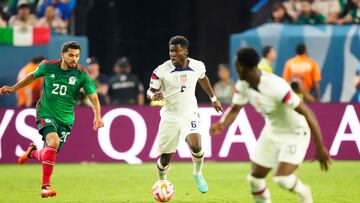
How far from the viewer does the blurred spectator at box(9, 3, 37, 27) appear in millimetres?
22375

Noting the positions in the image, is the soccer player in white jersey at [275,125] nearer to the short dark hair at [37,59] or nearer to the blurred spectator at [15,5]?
the short dark hair at [37,59]

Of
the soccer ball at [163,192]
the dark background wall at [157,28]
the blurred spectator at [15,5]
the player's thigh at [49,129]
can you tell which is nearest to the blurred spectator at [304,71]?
the dark background wall at [157,28]

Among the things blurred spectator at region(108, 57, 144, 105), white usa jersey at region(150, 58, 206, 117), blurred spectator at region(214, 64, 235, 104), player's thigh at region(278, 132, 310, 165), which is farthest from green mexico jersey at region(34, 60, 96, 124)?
blurred spectator at region(214, 64, 235, 104)

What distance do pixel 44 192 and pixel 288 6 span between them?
12.7m

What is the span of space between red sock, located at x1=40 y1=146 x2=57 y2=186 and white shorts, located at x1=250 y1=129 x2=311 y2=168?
11.6 ft

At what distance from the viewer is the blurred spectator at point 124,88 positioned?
845 inches

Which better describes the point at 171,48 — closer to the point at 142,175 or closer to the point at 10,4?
the point at 142,175

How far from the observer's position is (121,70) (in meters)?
21.5

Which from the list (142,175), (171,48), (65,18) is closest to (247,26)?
(65,18)

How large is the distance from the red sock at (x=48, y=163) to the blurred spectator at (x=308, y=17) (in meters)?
11.7

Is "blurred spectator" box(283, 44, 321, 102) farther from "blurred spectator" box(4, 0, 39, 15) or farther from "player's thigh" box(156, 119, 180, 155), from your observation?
"player's thigh" box(156, 119, 180, 155)

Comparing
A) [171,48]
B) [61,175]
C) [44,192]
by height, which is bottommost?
[61,175]

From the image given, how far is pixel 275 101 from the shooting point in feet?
32.6

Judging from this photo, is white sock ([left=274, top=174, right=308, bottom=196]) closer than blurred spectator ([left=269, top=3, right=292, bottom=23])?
Yes
